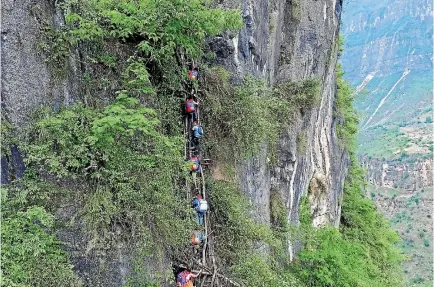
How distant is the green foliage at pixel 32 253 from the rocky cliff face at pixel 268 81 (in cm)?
24

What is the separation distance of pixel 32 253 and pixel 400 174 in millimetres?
81205

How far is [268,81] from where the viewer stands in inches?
378

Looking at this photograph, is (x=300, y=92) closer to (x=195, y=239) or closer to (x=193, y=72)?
(x=193, y=72)

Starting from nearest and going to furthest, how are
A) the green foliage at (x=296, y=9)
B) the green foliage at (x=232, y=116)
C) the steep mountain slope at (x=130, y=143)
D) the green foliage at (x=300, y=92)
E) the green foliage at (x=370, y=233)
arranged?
the steep mountain slope at (x=130, y=143), the green foliage at (x=232, y=116), the green foliage at (x=300, y=92), the green foliage at (x=296, y=9), the green foliage at (x=370, y=233)

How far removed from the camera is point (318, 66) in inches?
472

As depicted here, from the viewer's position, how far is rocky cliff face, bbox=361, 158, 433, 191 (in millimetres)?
73125

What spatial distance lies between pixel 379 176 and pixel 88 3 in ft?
262

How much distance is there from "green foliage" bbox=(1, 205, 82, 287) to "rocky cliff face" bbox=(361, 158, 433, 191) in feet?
235

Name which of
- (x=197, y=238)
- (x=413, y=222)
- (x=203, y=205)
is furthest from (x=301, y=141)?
(x=413, y=222)

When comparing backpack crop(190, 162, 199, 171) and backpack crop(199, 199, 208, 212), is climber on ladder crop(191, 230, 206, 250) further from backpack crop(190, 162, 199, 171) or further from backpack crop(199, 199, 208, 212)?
backpack crop(190, 162, 199, 171)

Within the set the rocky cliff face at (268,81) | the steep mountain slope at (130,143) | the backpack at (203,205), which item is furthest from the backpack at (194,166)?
the rocky cliff face at (268,81)

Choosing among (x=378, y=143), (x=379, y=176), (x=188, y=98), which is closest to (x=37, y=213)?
(x=188, y=98)

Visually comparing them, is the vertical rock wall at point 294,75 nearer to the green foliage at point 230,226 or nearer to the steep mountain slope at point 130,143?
the steep mountain slope at point 130,143

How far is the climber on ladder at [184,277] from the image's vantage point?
585 centimetres
